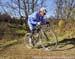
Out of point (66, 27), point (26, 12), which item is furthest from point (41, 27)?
point (26, 12)

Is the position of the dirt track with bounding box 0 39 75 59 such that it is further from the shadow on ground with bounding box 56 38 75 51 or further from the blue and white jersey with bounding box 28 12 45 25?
the blue and white jersey with bounding box 28 12 45 25

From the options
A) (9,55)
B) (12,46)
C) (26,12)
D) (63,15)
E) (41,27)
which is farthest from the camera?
(63,15)

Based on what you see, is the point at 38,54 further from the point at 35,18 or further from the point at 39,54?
the point at 35,18

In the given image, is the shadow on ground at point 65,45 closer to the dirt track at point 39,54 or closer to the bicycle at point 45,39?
the dirt track at point 39,54

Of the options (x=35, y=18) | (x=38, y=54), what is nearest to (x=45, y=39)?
(x=35, y=18)

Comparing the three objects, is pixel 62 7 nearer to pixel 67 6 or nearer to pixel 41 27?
pixel 67 6

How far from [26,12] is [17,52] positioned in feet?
34.9

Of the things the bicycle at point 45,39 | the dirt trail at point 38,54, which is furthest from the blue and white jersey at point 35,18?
the dirt trail at point 38,54

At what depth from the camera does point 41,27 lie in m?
9.68

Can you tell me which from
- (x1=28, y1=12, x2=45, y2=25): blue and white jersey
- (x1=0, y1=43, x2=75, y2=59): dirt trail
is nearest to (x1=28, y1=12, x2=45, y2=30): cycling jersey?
(x1=28, y1=12, x2=45, y2=25): blue and white jersey

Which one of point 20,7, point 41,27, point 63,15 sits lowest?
point 63,15

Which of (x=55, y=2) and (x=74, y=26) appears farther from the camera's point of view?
(x=55, y=2)

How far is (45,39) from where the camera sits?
962 cm

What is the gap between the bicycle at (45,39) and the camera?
9.41m
